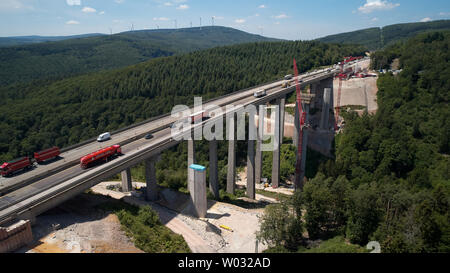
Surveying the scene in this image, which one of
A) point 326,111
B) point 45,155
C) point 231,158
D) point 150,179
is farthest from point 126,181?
point 326,111

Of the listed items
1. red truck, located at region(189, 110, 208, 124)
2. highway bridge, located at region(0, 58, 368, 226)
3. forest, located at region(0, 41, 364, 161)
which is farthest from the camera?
forest, located at region(0, 41, 364, 161)

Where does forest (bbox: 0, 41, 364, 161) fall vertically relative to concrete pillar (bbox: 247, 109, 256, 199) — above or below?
above

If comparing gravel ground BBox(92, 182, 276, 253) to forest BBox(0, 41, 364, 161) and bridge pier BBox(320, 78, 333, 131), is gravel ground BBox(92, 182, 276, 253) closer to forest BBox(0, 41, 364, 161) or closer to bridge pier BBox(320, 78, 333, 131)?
bridge pier BBox(320, 78, 333, 131)

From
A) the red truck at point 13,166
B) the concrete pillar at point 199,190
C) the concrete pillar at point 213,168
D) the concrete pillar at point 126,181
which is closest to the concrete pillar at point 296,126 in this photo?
the concrete pillar at point 213,168

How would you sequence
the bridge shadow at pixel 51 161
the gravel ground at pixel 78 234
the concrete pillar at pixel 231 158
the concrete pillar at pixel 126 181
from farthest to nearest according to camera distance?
the concrete pillar at pixel 231 158 < the concrete pillar at pixel 126 181 < the bridge shadow at pixel 51 161 < the gravel ground at pixel 78 234

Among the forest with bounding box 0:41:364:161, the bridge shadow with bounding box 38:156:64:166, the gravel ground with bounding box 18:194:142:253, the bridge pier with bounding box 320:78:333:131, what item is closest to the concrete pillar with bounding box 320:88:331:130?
the bridge pier with bounding box 320:78:333:131

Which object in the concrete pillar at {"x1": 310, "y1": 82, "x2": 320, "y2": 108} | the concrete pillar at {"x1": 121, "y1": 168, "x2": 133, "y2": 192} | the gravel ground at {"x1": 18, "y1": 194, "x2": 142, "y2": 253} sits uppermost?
the concrete pillar at {"x1": 310, "y1": 82, "x2": 320, "y2": 108}

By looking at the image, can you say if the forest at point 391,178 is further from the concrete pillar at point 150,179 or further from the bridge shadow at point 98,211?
the concrete pillar at point 150,179
